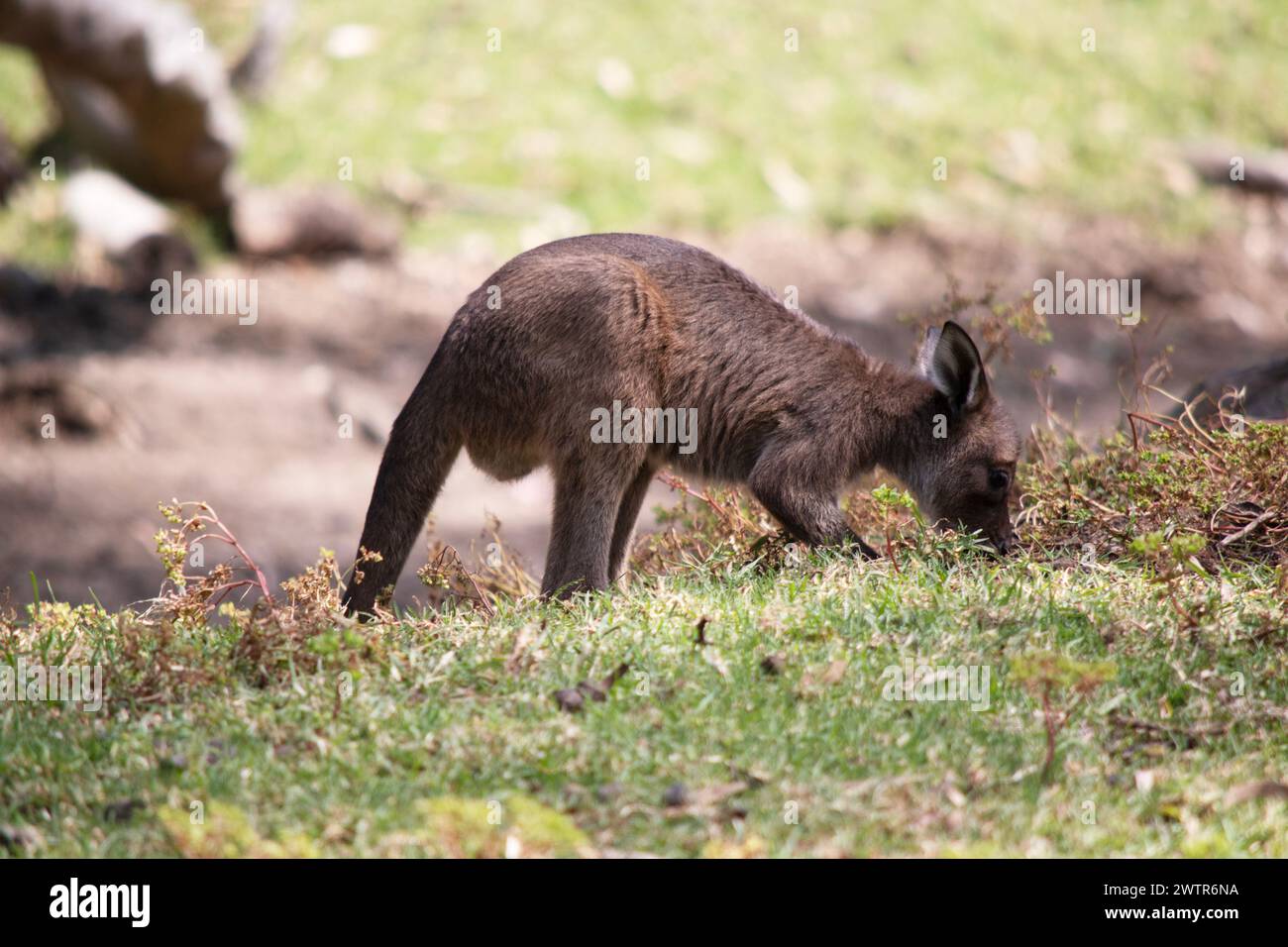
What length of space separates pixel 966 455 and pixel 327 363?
6840 millimetres

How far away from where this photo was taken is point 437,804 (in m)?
3.69

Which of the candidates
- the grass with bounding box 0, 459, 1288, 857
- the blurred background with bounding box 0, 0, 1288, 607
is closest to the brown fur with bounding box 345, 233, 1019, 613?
the grass with bounding box 0, 459, 1288, 857

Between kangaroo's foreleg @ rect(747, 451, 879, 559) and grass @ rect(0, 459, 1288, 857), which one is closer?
grass @ rect(0, 459, 1288, 857)

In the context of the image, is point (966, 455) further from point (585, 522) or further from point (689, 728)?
point (689, 728)

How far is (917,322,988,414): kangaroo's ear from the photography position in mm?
6336

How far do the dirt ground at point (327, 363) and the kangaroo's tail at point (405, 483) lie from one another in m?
1.44

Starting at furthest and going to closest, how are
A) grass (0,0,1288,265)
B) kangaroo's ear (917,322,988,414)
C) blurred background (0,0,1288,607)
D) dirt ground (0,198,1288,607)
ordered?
1. grass (0,0,1288,265)
2. blurred background (0,0,1288,607)
3. dirt ground (0,198,1288,607)
4. kangaroo's ear (917,322,988,414)

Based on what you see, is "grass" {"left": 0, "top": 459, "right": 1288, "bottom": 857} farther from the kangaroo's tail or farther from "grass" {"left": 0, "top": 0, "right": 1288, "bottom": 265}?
"grass" {"left": 0, "top": 0, "right": 1288, "bottom": 265}

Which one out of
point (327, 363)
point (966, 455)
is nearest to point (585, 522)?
point (966, 455)

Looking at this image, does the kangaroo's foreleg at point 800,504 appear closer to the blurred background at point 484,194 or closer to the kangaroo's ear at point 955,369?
the kangaroo's ear at point 955,369

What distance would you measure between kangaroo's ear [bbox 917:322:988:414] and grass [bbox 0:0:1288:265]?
283 inches
